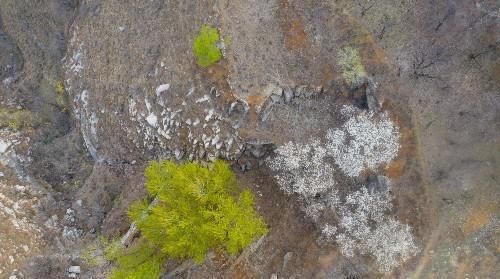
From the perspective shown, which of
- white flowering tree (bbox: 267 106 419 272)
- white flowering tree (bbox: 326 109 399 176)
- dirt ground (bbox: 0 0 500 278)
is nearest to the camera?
dirt ground (bbox: 0 0 500 278)

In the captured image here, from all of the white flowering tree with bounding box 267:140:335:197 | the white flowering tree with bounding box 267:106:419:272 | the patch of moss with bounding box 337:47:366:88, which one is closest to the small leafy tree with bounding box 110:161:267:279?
the white flowering tree with bounding box 267:140:335:197

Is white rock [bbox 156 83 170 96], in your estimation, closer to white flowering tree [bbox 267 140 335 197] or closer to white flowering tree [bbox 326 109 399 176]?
white flowering tree [bbox 267 140 335 197]

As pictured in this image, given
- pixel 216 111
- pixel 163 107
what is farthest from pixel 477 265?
pixel 163 107

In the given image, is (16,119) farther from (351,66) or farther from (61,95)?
(351,66)

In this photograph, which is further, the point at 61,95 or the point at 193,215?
the point at 61,95

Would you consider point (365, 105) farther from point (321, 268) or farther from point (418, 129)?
point (321, 268)

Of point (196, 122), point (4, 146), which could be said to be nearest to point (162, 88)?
point (196, 122)
